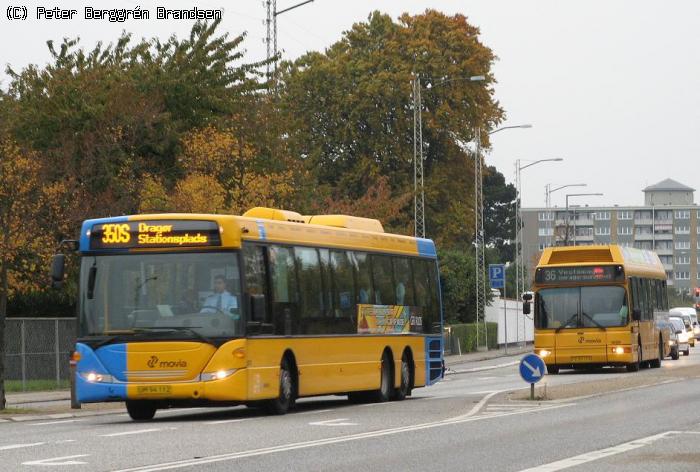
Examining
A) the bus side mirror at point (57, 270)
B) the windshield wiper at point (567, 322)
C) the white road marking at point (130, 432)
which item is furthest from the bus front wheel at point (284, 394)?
the windshield wiper at point (567, 322)

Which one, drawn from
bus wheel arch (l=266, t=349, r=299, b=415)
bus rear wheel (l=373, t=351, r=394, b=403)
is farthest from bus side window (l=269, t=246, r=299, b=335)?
bus rear wheel (l=373, t=351, r=394, b=403)

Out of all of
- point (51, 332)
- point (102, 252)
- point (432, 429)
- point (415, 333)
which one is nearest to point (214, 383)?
point (102, 252)

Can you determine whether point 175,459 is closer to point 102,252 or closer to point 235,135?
point 102,252

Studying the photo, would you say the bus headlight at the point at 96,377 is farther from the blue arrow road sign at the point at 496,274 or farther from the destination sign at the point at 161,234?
the blue arrow road sign at the point at 496,274

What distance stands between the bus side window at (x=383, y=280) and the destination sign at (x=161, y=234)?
5.77 m

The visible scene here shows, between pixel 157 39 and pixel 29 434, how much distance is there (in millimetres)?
30677

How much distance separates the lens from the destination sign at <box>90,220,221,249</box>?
22.7m

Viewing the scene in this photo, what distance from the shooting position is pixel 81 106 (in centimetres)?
4494

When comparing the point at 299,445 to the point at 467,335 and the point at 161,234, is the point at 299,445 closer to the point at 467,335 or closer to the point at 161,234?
the point at 161,234

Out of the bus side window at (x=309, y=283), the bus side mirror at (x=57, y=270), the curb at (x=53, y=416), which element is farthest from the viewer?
the curb at (x=53, y=416)

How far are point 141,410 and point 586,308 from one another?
64.1 ft

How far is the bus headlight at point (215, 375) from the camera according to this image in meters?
22.2

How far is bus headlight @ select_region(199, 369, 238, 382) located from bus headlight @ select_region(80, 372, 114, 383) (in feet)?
4.14

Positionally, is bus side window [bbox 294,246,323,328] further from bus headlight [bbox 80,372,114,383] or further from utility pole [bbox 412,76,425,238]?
utility pole [bbox 412,76,425,238]
